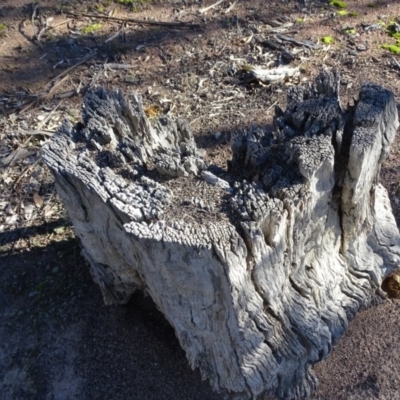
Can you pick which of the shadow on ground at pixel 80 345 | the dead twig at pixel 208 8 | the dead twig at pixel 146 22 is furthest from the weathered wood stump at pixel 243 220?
the dead twig at pixel 208 8

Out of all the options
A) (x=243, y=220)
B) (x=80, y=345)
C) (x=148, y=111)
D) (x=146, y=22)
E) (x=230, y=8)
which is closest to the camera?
(x=243, y=220)

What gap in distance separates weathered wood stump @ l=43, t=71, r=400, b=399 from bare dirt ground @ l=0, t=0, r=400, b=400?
0.40m

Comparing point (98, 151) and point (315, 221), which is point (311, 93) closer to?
point (315, 221)

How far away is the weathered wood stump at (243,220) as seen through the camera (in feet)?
8.20

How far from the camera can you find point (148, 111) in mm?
5020

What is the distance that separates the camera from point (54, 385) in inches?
127

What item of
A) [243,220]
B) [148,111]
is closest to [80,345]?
[243,220]

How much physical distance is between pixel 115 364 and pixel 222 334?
0.95m

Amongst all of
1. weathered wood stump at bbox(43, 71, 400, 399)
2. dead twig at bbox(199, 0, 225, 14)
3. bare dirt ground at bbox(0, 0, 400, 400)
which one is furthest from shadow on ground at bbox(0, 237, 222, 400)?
dead twig at bbox(199, 0, 225, 14)

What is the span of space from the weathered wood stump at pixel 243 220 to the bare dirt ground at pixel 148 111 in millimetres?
405

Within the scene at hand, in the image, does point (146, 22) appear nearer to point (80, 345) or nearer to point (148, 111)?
point (148, 111)

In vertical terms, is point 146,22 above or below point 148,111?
above

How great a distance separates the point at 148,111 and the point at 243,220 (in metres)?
2.85

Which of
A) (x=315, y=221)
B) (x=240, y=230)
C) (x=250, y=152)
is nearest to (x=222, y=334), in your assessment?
(x=240, y=230)
